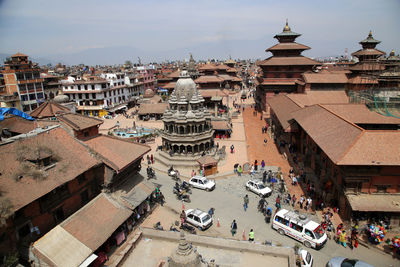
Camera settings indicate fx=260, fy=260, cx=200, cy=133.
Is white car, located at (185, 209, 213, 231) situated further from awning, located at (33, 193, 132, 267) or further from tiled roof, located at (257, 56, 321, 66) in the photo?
tiled roof, located at (257, 56, 321, 66)

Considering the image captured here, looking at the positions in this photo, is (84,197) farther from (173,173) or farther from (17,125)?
(17,125)

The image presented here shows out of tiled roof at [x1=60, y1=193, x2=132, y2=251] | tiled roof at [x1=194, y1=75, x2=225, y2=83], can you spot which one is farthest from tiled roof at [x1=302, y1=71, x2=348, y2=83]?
tiled roof at [x1=60, y1=193, x2=132, y2=251]

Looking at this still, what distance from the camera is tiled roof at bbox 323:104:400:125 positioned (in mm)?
25359

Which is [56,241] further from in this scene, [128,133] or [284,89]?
[284,89]

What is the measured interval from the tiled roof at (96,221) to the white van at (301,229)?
36.3 ft

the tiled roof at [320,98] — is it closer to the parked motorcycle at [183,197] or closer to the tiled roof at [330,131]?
the tiled roof at [330,131]

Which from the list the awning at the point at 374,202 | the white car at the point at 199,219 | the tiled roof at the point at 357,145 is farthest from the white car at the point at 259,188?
the awning at the point at 374,202

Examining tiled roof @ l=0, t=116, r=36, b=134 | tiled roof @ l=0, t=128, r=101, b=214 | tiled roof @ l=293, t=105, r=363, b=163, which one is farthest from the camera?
tiled roof @ l=0, t=116, r=36, b=134

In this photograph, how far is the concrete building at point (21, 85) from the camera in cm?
5122

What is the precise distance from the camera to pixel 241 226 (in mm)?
20172

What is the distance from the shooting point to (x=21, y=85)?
172 feet

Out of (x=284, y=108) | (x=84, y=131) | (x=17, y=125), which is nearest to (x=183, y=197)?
(x=84, y=131)

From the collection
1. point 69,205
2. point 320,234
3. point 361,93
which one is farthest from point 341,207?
point 69,205

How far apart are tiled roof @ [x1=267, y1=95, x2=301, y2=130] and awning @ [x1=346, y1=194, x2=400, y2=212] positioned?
47.8 feet
